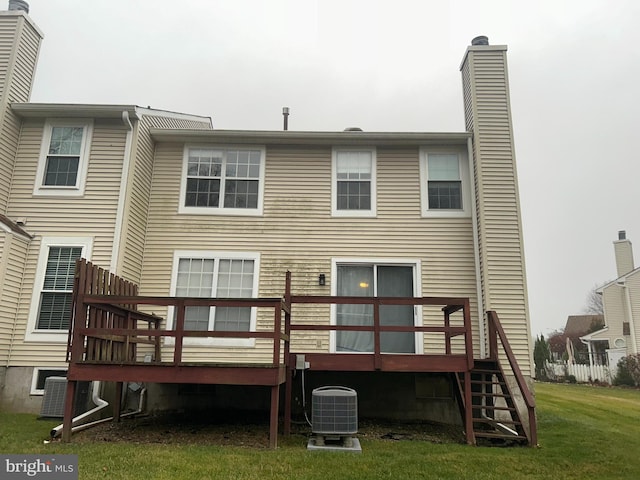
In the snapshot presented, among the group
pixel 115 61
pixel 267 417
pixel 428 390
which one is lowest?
pixel 267 417

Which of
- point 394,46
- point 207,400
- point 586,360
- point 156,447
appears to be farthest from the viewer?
point 586,360

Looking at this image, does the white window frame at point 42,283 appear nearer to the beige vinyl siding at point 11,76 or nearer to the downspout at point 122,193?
the downspout at point 122,193

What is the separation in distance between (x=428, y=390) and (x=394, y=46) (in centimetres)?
1600

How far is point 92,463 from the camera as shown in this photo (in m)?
4.35

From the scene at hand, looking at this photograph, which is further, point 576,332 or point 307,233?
point 576,332

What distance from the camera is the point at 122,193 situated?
8180 millimetres

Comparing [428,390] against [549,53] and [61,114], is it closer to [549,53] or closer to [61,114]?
[61,114]

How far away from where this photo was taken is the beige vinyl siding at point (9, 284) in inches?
296

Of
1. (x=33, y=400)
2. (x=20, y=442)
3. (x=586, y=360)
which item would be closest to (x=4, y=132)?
(x=33, y=400)

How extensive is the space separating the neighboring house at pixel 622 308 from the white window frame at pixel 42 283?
1951cm

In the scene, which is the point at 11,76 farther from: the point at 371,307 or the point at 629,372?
the point at 629,372

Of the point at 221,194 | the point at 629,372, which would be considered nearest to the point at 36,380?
the point at 221,194

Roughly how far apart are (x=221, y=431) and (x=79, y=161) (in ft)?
18.5

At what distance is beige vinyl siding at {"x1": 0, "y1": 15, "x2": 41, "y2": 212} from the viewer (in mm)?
8258
